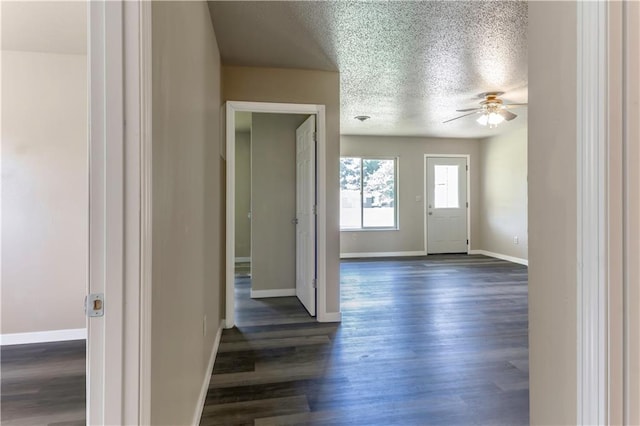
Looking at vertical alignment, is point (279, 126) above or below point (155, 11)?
above

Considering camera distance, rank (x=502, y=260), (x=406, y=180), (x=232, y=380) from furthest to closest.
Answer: (x=406, y=180) → (x=502, y=260) → (x=232, y=380)

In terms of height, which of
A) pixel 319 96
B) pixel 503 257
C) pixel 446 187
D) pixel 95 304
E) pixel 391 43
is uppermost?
pixel 391 43

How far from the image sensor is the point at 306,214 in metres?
3.54

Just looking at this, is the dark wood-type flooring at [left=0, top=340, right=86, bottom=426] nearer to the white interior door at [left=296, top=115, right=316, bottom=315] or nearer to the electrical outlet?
the electrical outlet

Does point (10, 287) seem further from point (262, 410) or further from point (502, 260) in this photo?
point (502, 260)

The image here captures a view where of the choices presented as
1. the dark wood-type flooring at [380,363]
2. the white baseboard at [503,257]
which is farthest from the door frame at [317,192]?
the white baseboard at [503,257]

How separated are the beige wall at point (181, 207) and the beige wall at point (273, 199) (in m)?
1.61

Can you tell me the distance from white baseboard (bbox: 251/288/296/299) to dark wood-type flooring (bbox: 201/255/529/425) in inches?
5.4

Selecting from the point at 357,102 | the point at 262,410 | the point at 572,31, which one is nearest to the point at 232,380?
the point at 262,410

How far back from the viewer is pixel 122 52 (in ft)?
2.68

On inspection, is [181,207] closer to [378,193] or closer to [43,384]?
[43,384]

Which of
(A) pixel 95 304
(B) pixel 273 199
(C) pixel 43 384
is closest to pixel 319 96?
(B) pixel 273 199

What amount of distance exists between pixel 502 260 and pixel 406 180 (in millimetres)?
2420

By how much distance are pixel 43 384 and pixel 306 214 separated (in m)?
2.41
